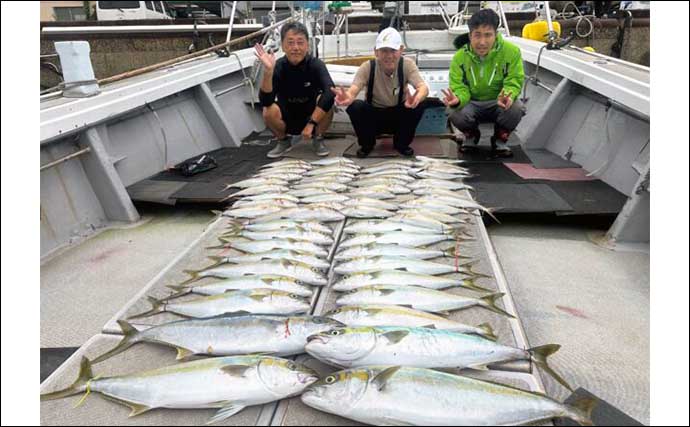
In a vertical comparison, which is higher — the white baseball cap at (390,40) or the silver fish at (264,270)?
the white baseball cap at (390,40)

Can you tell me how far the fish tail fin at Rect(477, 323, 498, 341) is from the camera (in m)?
2.28

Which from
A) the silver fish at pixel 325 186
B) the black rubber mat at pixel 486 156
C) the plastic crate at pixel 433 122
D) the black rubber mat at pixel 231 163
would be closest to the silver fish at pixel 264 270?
Answer: the silver fish at pixel 325 186

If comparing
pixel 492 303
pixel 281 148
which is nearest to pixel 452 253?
pixel 492 303

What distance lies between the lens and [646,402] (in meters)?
2.11

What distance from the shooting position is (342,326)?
2182 millimetres

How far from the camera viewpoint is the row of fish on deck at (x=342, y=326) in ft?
5.89

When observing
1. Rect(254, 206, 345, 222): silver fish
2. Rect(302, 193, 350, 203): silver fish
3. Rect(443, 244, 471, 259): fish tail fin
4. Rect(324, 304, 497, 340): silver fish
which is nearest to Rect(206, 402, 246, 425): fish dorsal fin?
Rect(324, 304, 497, 340): silver fish

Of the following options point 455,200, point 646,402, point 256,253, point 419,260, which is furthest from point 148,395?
point 455,200

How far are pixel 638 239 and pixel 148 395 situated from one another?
348 centimetres

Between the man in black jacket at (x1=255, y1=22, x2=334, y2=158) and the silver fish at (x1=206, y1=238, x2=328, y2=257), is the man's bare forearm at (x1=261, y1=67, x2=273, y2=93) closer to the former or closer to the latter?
the man in black jacket at (x1=255, y1=22, x2=334, y2=158)

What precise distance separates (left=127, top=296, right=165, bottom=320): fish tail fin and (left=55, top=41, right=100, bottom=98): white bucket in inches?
104

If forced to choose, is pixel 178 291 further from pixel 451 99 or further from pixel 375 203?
pixel 451 99

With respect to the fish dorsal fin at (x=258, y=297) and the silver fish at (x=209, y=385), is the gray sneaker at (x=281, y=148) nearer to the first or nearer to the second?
the fish dorsal fin at (x=258, y=297)

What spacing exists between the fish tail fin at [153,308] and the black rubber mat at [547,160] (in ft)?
13.3
